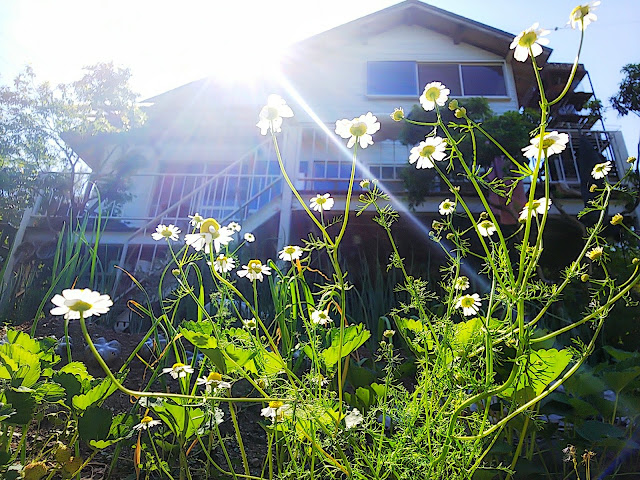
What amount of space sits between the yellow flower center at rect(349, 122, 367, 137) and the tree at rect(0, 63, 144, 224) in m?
7.32

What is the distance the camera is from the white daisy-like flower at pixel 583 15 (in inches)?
31.6

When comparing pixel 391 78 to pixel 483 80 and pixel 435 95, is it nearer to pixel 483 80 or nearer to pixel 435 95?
pixel 483 80

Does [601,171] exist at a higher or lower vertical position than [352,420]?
higher

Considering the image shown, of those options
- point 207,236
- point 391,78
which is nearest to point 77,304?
point 207,236

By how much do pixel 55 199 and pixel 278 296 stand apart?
5921 millimetres

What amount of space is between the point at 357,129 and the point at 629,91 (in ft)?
19.9

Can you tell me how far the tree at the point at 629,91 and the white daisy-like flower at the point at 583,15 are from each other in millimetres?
5770

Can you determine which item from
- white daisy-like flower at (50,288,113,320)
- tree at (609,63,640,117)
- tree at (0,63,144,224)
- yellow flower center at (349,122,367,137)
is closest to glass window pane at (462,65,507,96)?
tree at (609,63,640,117)

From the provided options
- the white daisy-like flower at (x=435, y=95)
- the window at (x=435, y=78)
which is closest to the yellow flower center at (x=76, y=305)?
the white daisy-like flower at (x=435, y=95)

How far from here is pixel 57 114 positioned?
292 inches

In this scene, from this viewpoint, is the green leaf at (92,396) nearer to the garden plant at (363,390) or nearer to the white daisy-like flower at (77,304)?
the garden plant at (363,390)

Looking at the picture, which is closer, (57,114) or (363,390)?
(363,390)

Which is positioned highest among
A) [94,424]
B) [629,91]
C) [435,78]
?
[435,78]

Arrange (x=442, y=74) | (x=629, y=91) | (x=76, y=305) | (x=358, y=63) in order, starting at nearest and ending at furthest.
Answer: (x=76, y=305), (x=629, y=91), (x=442, y=74), (x=358, y=63)
